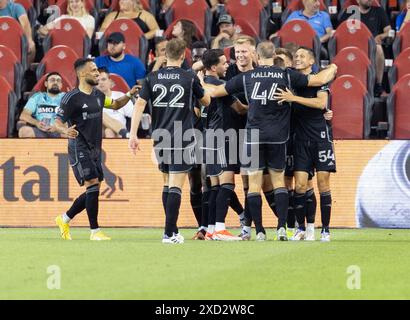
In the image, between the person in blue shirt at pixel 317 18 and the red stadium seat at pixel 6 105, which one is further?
the person in blue shirt at pixel 317 18

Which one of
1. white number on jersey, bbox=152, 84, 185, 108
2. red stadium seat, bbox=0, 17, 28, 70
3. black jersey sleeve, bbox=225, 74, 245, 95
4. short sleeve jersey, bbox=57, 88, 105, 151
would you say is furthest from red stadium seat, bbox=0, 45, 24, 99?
black jersey sleeve, bbox=225, 74, 245, 95

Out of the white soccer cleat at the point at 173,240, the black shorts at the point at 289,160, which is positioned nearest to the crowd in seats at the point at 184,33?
the black shorts at the point at 289,160

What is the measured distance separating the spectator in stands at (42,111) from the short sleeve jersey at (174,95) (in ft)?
16.2

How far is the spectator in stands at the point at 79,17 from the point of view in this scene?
20297 millimetres

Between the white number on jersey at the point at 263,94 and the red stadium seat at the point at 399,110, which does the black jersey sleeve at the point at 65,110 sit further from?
the red stadium seat at the point at 399,110

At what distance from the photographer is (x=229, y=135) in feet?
46.2

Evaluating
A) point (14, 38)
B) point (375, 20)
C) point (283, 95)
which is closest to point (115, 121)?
point (14, 38)

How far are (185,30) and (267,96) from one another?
5.58m

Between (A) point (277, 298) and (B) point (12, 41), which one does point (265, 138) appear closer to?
(A) point (277, 298)

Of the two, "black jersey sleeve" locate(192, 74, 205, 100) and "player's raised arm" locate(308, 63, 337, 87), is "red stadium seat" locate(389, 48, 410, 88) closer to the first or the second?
"player's raised arm" locate(308, 63, 337, 87)

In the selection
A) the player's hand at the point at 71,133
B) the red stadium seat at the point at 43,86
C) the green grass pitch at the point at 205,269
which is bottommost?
the green grass pitch at the point at 205,269

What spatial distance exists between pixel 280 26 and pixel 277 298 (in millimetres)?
12800

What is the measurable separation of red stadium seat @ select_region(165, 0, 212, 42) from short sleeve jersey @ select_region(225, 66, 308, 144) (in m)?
6.63

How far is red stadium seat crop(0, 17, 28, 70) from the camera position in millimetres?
19609
